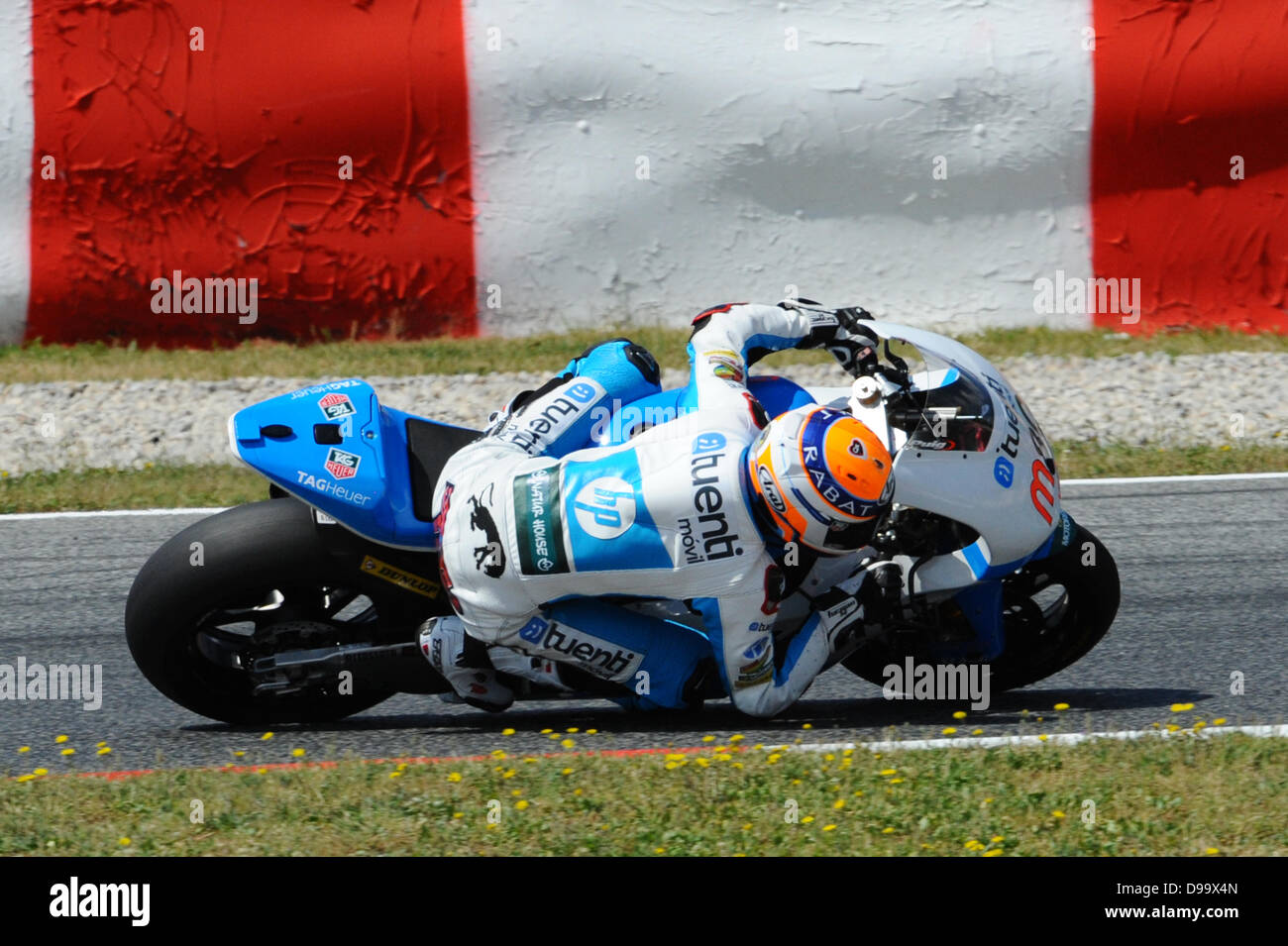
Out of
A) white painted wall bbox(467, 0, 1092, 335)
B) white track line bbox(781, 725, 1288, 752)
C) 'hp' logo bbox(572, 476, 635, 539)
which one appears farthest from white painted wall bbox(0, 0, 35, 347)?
white track line bbox(781, 725, 1288, 752)

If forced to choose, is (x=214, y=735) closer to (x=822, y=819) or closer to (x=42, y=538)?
(x=822, y=819)

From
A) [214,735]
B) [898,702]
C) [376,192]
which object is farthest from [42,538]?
[898,702]

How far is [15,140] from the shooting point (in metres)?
9.71

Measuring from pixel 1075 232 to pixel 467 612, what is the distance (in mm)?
6584

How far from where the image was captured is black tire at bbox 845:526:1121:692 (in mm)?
4680

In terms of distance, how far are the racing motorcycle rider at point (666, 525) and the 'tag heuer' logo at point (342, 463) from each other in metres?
0.24

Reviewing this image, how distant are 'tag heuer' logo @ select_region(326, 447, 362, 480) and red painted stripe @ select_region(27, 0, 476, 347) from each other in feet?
18.5

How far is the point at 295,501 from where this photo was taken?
4.50 meters

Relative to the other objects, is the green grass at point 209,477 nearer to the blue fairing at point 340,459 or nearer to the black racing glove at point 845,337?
the blue fairing at point 340,459

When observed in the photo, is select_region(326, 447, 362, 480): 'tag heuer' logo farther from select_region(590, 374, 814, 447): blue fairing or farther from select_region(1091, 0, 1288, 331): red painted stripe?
select_region(1091, 0, 1288, 331): red painted stripe

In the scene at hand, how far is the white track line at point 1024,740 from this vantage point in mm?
4477
